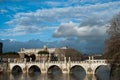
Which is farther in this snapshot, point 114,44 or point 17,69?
point 17,69

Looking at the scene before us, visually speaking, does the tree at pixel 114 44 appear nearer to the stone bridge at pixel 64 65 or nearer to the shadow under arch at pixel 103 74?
the shadow under arch at pixel 103 74

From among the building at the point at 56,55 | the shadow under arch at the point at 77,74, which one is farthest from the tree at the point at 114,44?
the building at the point at 56,55

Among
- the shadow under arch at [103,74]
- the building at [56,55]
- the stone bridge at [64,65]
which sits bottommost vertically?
the shadow under arch at [103,74]

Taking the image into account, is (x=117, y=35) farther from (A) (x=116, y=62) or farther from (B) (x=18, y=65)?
(B) (x=18, y=65)

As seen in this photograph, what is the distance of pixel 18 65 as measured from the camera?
77938 millimetres

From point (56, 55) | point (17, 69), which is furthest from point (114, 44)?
point (56, 55)

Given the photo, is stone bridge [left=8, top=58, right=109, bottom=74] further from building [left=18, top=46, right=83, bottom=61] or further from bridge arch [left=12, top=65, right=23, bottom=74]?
building [left=18, top=46, right=83, bottom=61]

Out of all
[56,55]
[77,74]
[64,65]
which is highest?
[56,55]

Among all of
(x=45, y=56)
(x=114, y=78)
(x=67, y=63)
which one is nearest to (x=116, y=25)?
(x=114, y=78)

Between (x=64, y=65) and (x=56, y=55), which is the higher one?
(x=56, y=55)

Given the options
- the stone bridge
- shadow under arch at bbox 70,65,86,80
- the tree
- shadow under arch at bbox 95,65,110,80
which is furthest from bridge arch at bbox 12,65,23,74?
the tree

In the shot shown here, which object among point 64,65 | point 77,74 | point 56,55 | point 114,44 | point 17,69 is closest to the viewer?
point 114,44

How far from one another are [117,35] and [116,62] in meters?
3.16

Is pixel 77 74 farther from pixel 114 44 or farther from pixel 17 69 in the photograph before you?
pixel 114 44
